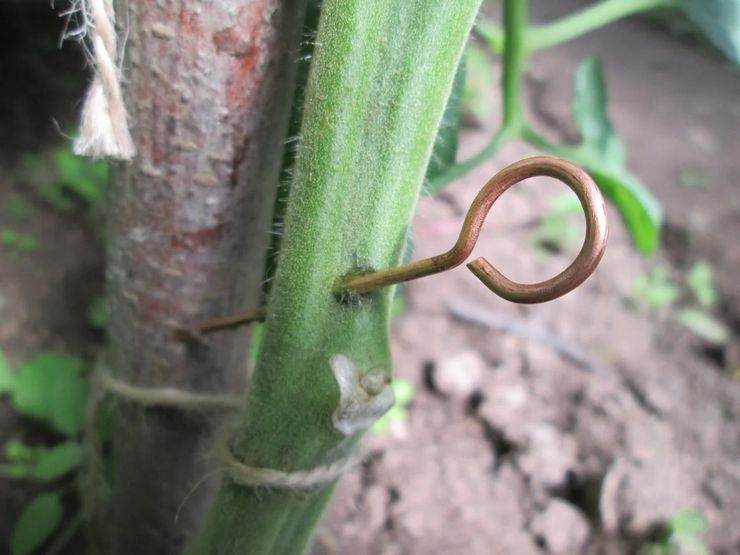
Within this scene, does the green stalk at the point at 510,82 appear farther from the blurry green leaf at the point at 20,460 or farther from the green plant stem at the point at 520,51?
the blurry green leaf at the point at 20,460

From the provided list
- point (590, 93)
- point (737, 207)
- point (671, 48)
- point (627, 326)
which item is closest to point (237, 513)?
point (590, 93)

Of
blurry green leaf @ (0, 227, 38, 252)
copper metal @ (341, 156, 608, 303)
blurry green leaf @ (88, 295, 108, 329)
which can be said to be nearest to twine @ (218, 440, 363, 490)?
copper metal @ (341, 156, 608, 303)

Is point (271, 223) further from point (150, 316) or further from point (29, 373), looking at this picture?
point (29, 373)

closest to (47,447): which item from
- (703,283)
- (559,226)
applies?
(559,226)

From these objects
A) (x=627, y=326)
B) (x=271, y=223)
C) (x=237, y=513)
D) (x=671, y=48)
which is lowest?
(x=627, y=326)

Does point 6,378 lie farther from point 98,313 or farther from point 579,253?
point 579,253
